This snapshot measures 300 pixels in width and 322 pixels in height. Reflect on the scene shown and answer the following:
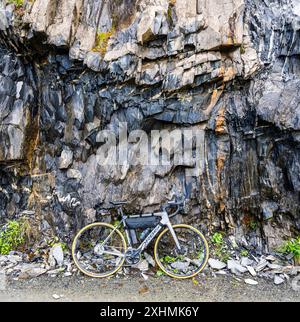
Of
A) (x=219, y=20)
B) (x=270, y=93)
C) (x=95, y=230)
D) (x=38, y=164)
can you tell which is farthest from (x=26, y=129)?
(x=270, y=93)

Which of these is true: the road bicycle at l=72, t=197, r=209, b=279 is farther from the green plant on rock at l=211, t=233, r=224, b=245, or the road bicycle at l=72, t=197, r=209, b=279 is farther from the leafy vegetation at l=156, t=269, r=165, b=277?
the green plant on rock at l=211, t=233, r=224, b=245

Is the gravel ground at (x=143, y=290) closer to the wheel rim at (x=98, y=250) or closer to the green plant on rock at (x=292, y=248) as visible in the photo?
the wheel rim at (x=98, y=250)

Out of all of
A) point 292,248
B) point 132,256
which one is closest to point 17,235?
point 132,256

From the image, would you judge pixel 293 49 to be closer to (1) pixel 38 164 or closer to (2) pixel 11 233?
(1) pixel 38 164

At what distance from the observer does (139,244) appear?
19.2 feet

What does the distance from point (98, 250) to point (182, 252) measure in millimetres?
1694

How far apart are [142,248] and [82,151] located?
8.24 feet

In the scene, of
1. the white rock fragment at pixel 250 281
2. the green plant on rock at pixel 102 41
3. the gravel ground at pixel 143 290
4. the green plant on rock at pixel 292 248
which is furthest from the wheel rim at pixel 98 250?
the green plant on rock at pixel 102 41

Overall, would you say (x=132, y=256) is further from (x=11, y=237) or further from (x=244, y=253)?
(x=11, y=237)

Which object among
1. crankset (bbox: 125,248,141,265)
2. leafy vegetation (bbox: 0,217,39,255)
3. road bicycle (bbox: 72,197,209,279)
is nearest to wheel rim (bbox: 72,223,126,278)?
road bicycle (bbox: 72,197,209,279)

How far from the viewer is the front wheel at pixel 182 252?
5.59 metres

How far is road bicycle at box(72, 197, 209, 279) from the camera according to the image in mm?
5586

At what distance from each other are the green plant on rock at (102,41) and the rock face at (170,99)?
0.9 inches

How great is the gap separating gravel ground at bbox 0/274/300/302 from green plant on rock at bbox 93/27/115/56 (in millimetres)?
4618
